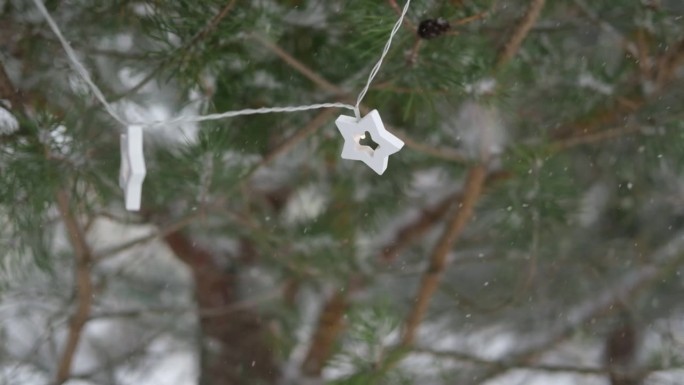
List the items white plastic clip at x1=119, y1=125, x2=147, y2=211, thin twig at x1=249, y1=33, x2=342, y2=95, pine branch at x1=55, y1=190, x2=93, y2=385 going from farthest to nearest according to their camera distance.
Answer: pine branch at x1=55, y1=190, x2=93, y2=385, thin twig at x1=249, y1=33, x2=342, y2=95, white plastic clip at x1=119, y1=125, x2=147, y2=211

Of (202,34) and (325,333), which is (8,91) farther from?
(325,333)

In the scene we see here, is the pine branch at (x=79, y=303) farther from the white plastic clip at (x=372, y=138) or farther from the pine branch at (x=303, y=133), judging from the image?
the white plastic clip at (x=372, y=138)

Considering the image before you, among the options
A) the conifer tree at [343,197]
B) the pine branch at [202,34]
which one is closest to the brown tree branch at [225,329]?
the conifer tree at [343,197]

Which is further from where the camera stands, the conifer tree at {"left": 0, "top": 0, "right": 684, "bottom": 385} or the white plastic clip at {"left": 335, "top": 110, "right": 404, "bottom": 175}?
the conifer tree at {"left": 0, "top": 0, "right": 684, "bottom": 385}

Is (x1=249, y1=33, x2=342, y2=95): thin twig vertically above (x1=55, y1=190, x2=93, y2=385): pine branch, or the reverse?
(x1=249, y1=33, x2=342, y2=95): thin twig

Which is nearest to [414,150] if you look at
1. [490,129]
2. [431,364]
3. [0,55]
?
[490,129]

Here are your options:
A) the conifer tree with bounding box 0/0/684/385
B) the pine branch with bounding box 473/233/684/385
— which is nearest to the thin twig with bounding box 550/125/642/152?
the conifer tree with bounding box 0/0/684/385

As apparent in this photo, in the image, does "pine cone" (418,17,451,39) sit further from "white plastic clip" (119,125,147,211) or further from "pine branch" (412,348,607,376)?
"pine branch" (412,348,607,376)

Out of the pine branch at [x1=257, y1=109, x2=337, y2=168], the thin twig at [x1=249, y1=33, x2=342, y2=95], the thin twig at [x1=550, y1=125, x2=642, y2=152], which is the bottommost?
the pine branch at [x1=257, y1=109, x2=337, y2=168]
